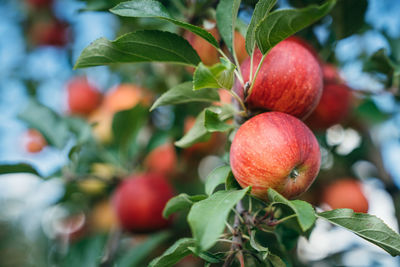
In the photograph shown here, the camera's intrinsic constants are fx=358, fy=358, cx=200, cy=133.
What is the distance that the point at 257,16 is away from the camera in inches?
25.3

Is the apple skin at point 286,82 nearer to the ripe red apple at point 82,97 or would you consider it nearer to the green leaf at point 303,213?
the green leaf at point 303,213

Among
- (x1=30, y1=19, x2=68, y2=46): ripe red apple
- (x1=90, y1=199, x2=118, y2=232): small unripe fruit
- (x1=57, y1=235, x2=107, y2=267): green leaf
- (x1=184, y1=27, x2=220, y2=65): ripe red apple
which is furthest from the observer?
(x1=30, y1=19, x2=68, y2=46): ripe red apple

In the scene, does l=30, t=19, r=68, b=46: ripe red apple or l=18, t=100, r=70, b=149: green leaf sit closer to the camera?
l=18, t=100, r=70, b=149: green leaf

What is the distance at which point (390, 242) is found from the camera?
24.0 inches

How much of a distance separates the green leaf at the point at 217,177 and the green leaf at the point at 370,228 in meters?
0.20

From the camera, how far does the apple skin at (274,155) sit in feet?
2.04

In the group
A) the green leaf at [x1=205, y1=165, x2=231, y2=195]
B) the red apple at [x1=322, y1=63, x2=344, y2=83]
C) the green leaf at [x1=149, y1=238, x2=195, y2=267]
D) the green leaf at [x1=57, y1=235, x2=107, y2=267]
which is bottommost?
the green leaf at [x1=57, y1=235, x2=107, y2=267]

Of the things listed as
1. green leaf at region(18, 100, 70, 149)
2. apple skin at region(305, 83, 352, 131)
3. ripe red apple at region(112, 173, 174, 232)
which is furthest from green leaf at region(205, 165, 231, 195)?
green leaf at region(18, 100, 70, 149)

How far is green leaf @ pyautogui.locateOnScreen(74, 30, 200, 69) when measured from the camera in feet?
2.29

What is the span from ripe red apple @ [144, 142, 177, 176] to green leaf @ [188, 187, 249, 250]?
109 centimetres

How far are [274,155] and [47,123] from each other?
1.07 m

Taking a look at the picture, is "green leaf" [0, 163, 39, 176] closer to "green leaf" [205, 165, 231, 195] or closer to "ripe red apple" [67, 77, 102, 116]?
"green leaf" [205, 165, 231, 195]

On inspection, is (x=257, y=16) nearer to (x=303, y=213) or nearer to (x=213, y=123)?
(x=213, y=123)

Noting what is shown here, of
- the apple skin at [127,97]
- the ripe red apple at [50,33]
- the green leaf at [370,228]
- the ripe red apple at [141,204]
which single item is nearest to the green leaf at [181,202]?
the green leaf at [370,228]
